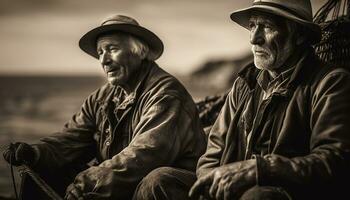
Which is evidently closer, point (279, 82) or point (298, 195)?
point (298, 195)

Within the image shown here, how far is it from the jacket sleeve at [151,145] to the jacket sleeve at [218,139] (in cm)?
49

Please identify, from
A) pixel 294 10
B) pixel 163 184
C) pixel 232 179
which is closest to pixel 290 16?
pixel 294 10

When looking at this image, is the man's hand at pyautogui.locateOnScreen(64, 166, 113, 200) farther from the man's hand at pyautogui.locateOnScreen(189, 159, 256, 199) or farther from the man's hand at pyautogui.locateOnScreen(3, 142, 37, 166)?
the man's hand at pyautogui.locateOnScreen(189, 159, 256, 199)

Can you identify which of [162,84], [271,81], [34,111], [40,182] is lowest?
[34,111]

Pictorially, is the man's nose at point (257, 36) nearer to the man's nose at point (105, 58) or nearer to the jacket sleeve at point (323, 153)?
the jacket sleeve at point (323, 153)

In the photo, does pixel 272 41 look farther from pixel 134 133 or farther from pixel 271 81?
pixel 134 133

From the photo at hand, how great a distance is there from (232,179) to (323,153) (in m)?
0.49

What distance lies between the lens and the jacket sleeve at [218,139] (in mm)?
4320

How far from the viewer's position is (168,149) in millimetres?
4867

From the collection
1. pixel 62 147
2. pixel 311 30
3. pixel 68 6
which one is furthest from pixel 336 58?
pixel 68 6

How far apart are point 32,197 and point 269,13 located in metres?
2.28

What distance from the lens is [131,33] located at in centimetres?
536

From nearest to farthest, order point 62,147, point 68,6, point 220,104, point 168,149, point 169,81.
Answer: point 168,149, point 169,81, point 62,147, point 220,104, point 68,6

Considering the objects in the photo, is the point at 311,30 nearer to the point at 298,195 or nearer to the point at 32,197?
the point at 298,195
